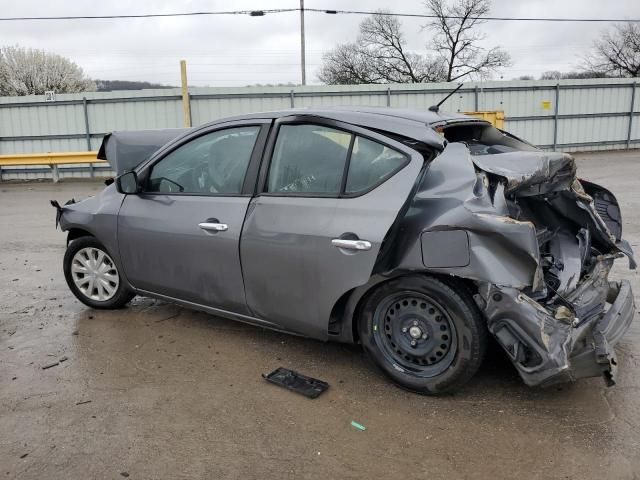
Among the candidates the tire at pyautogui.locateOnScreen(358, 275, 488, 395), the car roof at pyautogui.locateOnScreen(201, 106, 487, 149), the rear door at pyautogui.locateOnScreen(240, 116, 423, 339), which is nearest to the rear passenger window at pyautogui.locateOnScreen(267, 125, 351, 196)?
the rear door at pyautogui.locateOnScreen(240, 116, 423, 339)

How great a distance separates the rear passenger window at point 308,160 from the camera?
3500 millimetres

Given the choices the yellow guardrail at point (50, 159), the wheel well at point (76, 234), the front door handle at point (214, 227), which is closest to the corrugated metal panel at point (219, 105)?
the yellow guardrail at point (50, 159)

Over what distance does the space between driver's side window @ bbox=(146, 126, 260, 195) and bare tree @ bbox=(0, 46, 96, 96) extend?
1285 inches

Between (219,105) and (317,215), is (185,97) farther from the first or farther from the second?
(317,215)

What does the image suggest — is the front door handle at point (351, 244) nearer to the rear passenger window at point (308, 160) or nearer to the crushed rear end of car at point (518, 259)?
the crushed rear end of car at point (518, 259)

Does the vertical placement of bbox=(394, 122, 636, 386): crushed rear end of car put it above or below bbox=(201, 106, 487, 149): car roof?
below

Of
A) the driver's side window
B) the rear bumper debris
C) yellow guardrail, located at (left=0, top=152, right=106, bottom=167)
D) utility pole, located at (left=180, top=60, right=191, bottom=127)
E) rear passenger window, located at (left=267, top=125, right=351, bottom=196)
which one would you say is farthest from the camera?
utility pole, located at (left=180, top=60, right=191, bottom=127)

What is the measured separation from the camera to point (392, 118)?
11.4ft

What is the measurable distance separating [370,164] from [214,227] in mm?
1189

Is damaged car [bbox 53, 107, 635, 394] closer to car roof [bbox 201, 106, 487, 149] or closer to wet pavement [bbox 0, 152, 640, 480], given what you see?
car roof [bbox 201, 106, 487, 149]

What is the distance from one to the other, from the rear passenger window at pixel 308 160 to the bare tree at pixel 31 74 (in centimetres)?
3355

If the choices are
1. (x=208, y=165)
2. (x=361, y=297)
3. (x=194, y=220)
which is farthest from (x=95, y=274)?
(x=361, y=297)

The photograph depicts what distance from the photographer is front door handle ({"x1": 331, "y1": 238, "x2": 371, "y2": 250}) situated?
3.19 m

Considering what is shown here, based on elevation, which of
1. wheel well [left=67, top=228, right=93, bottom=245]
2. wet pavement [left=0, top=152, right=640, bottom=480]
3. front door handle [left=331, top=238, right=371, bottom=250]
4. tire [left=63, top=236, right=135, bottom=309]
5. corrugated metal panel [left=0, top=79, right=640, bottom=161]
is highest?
corrugated metal panel [left=0, top=79, right=640, bottom=161]
